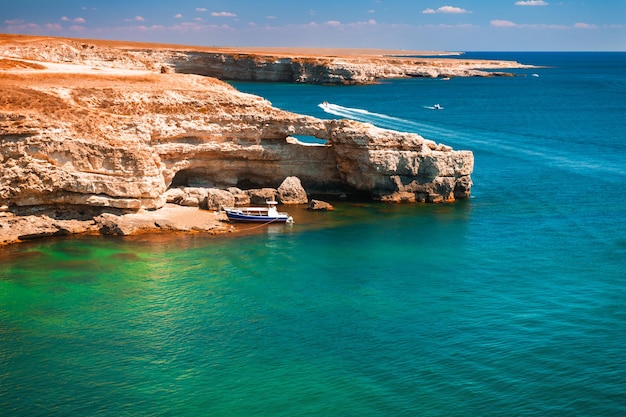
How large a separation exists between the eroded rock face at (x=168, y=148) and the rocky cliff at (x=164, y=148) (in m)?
0.08

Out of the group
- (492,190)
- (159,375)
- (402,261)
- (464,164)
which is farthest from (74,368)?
(492,190)

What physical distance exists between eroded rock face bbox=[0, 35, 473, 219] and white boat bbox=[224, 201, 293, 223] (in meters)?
4.22

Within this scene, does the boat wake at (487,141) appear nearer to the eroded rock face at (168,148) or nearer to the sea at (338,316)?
the sea at (338,316)

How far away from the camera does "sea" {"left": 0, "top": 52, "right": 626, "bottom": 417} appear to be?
2861 cm

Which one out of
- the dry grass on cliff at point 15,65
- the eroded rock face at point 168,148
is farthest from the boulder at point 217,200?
the dry grass on cliff at point 15,65

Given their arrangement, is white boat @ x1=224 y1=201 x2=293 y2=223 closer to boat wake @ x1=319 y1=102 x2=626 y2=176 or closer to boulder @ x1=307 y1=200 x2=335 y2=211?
boulder @ x1=307 y1=200 x2=335 y2=211

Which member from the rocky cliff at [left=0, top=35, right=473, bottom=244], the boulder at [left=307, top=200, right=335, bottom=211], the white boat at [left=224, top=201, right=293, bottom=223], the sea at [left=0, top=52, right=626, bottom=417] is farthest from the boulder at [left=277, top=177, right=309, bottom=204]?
the white boat at [left=224, top=201, right=293, bottom=223]

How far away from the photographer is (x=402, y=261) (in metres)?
45.7

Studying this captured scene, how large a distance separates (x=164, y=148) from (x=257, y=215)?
9.20 meters

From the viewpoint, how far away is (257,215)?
52.6m

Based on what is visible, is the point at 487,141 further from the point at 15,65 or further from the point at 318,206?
the point at 15,65

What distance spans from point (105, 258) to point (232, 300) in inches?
418

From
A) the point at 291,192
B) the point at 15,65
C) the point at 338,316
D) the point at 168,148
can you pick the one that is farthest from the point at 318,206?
the point at 15,65

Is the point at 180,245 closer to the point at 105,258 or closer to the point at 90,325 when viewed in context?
the point at 105,258
